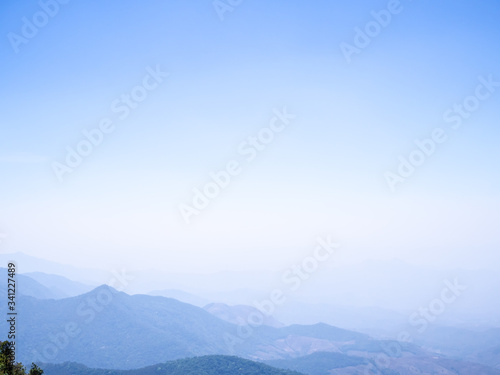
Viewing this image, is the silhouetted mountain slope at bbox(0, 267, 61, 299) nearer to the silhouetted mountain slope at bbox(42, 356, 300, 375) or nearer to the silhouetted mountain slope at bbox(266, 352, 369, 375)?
the silhouetted mountain slope at bbox(42, 356, 300, 375)

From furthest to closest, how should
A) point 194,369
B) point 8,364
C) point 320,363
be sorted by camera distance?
point 320,363
point 194,369
point 8,364

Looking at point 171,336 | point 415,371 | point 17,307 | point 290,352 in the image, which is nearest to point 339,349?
point 290,352

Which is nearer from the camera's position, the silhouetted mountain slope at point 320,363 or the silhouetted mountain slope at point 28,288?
the silhouetted mountain slope at point 320,363

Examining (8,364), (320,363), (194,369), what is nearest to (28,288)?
(194,369)

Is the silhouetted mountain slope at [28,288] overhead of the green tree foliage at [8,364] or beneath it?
overhead

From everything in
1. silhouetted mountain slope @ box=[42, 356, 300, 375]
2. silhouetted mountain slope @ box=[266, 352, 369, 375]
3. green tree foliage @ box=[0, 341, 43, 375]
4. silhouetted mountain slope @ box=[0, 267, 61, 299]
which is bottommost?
silhouetted mountain slope @ box=[266, 352, 369, 375]

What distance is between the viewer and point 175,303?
6191 inches

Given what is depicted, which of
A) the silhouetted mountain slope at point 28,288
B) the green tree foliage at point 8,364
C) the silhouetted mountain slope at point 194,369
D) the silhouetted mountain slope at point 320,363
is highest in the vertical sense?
the silhouetted mountain slope at point 28,288

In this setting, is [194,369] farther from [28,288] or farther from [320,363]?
[28,288]

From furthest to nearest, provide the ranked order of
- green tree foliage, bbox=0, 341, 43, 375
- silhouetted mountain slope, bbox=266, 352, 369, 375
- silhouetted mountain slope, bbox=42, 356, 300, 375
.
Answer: silhouetted mountain slope, bbox=266, 352, 369, 375, silhouetted mountain slope, bbox=42, 356, 300, 375, green tree foliage, bbox=0, 341, 43, 375

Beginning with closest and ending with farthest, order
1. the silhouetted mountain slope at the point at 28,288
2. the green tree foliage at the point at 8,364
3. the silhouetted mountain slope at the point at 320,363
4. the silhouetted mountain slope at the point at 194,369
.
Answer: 1. the green tree foliage at the point at 8,364
2. the silhouetted mountain slope at the point at 194,369
3. the silhouetted mountain slope at the point at 320,363
4. the silhouetted mountain slope at the point at 28,288

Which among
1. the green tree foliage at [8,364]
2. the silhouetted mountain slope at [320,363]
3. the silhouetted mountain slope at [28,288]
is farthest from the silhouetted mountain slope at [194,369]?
the silhouetted mountain slope at [28,288]

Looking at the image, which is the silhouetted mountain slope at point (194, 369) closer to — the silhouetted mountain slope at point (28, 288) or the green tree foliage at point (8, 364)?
the green tree foliage at point (8, 364)

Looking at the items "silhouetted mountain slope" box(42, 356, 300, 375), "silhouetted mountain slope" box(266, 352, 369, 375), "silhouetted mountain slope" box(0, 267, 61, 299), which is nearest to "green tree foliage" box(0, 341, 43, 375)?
"silhouetted mountain slope" box(42, 356, 300, 375)
